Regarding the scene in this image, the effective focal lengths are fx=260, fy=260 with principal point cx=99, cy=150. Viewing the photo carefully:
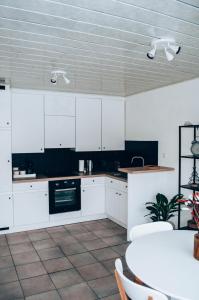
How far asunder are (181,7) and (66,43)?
1111mm

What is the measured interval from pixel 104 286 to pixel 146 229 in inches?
34.6

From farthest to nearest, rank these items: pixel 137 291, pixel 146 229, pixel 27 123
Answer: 1. pixel 27 123
2. pixel 146 229
3. pixel 137 291

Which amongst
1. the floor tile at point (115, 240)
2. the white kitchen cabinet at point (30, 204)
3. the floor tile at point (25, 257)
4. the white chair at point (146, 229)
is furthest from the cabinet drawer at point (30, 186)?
the white chair at point (146, 229)

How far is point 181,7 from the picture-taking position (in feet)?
5.93

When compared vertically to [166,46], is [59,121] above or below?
below

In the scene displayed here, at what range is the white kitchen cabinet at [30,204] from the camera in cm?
443

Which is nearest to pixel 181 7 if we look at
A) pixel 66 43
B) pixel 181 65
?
pixel 66 43

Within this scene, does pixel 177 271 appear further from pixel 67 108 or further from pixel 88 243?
pixel 67 108

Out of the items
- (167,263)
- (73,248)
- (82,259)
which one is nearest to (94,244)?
(73,248)

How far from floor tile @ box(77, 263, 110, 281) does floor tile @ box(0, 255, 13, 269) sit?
0.90 metres

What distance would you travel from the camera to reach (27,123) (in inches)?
186

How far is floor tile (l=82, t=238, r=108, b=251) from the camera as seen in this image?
12.5 ft

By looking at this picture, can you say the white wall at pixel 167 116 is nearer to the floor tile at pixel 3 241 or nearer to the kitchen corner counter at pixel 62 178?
the kitchen corner counter at pixel 62 178

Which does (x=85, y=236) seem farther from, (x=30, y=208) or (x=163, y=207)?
(x=163, y=207)
